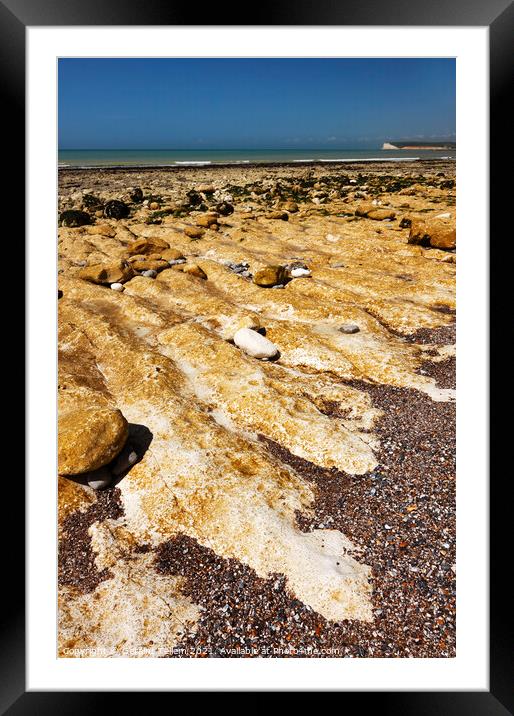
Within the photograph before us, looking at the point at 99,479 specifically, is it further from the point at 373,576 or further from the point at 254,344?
the point at 254,344

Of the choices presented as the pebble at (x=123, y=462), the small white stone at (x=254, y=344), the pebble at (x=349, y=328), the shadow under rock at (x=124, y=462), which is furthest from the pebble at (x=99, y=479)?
the pebble at (x=349, y=328)

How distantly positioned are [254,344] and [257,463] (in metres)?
5.34

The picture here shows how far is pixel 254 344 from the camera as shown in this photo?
13.6 m

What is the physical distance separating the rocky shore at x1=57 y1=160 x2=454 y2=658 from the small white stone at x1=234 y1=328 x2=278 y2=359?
0.19 feet

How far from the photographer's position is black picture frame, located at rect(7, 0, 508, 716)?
584 centimetres

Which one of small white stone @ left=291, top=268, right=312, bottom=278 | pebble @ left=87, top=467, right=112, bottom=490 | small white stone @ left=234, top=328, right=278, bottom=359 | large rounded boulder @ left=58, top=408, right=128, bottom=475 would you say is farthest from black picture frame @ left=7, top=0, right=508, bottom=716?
small white stone @ left=291, top=268, right=312, bottom=278

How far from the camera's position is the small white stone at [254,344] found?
13.4 metres

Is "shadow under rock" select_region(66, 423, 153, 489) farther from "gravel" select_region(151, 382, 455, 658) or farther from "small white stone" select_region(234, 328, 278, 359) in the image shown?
"small white stone" select_region(234, 328, 278, 359)

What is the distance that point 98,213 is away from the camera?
33938 millimetres
